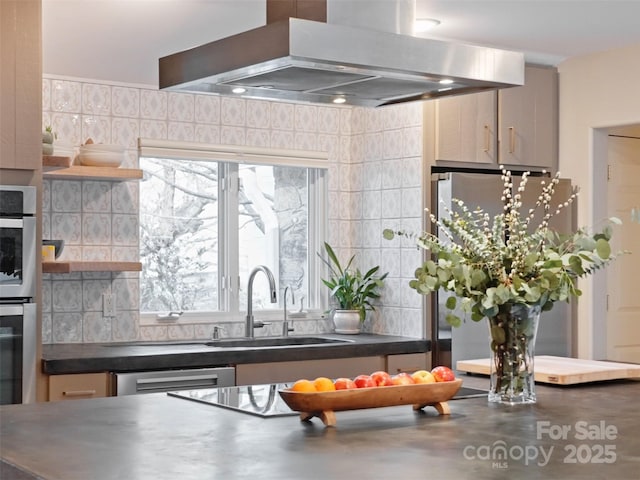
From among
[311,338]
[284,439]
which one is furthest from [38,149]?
[284,439]

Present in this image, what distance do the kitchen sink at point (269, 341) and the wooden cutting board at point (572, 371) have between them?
1.62 metres

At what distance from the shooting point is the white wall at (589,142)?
18.3ft

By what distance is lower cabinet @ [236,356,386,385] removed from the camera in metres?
4.81

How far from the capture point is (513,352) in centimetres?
301

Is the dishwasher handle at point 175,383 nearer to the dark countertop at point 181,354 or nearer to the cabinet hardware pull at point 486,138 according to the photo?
the dark countertop at point 181,354

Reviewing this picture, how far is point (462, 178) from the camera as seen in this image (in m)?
5.32

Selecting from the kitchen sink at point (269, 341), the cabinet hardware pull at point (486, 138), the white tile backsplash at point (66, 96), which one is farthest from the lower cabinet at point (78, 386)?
the cabinet hardware pull at point (486, 138)

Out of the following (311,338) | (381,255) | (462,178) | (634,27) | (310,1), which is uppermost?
(634,27)

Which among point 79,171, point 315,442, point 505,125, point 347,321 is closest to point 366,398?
point 315,442

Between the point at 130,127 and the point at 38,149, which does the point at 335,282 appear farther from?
the point at 38,149

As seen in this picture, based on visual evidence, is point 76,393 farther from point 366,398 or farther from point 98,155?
point 366,398

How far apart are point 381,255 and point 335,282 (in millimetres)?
317

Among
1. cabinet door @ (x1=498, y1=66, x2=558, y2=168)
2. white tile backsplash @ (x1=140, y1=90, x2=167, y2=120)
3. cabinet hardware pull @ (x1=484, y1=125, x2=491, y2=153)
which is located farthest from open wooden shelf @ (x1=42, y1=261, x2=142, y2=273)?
cabinet door @ (x1=498, y1=66, x2=558, y2=168)

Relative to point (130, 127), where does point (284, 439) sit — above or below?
below
